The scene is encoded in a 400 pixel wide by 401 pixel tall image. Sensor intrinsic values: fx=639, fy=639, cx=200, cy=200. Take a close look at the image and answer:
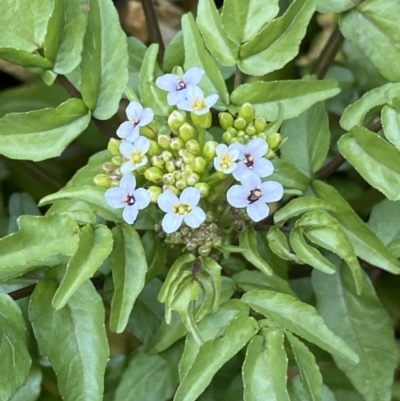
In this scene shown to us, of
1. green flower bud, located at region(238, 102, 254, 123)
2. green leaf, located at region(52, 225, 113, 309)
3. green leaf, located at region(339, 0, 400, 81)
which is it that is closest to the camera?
green leaf, located at region(52, 225, 113, 309)

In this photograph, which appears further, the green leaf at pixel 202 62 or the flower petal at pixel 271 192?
the green leaf at pixel 202 62

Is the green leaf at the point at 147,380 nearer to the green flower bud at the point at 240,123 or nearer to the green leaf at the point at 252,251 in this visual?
the green leaf at the point at 252,251

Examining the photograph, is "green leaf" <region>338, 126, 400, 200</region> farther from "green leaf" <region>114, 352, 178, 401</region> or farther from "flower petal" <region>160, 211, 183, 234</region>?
"green leaf" <region>114, 352, 178, 401</region>

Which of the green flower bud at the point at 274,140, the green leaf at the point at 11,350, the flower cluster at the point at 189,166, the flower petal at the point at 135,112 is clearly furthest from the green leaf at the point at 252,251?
the green leaf at the point at 11,350

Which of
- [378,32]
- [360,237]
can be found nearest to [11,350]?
[360,237]

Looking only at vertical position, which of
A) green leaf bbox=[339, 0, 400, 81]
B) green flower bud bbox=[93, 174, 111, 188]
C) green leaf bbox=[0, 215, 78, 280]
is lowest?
green leaf bbox=[0, 215, 78, 280]

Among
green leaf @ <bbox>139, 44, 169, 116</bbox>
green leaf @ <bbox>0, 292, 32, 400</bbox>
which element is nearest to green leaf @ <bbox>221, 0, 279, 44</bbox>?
green leaf @ <bbox>139, 44, 169, 116</bbox>
